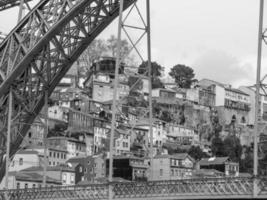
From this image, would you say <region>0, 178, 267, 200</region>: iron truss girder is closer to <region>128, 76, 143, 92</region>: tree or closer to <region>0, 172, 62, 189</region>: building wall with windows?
<region>128, 76, 143, 92</region>: tree

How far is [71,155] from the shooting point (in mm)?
112750

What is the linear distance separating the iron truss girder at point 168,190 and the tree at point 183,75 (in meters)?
142

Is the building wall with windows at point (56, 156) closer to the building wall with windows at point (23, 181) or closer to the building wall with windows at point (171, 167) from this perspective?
the building wall with windows at point (171, 167)

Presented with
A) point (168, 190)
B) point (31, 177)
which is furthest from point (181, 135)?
point (168, 190)

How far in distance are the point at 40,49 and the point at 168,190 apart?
10.2 m

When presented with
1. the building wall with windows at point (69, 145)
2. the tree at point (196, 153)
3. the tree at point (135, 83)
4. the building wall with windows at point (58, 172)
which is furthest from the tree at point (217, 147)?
the tree at point (135, 83)

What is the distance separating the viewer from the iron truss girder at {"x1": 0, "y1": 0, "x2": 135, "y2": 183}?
106 feet

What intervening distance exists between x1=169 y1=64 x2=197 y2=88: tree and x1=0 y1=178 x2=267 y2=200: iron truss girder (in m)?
142

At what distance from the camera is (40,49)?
32.9 meters

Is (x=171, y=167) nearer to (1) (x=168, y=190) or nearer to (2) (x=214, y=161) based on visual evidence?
(2) (x=214, y=161)

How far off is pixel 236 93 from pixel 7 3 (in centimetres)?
13858

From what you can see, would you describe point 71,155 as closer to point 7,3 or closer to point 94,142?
point 94,142

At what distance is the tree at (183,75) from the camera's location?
172 meters

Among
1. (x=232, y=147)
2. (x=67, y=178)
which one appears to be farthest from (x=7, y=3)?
(x=232, y=147)
